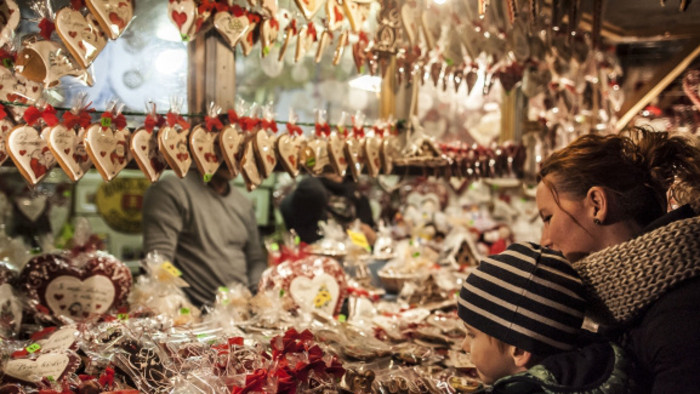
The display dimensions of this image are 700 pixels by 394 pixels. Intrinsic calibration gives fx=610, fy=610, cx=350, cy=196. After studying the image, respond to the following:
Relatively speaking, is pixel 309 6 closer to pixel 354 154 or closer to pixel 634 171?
pixel 354 154

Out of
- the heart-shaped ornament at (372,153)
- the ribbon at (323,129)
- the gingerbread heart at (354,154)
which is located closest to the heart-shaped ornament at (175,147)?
the ribbon at (323,129)

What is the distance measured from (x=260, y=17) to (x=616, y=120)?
2.91 metres

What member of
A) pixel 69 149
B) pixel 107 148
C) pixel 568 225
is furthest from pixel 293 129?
pixel 568 225

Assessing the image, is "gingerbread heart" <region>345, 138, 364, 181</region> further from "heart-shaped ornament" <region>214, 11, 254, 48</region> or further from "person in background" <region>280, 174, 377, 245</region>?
"person in background" <region>280, 174, 377, 245</region>

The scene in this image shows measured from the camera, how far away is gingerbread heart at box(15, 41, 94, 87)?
5.77 feet

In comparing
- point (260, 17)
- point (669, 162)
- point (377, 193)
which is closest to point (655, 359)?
point (669, 162)

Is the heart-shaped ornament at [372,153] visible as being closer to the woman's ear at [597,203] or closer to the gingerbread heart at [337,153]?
the gingerbread heart at [337,153]

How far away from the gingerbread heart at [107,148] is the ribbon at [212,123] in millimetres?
283

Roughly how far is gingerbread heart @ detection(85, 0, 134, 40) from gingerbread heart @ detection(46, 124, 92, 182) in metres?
0.32

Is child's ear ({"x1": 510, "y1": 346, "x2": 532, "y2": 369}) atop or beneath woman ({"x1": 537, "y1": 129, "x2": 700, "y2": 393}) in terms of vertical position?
beneath

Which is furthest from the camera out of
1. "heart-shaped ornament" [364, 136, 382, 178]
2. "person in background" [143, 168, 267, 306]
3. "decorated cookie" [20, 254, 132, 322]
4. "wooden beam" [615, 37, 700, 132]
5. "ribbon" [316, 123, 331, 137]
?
"wooden beam" [615, 37, 700, 132]

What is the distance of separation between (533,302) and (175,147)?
1.29 meters

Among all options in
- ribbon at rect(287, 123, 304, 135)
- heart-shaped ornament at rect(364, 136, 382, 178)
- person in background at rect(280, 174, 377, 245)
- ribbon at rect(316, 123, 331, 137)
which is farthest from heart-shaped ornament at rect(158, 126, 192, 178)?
person in background at rect(280, 174, 377, 245)

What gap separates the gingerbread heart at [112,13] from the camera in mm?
1825
